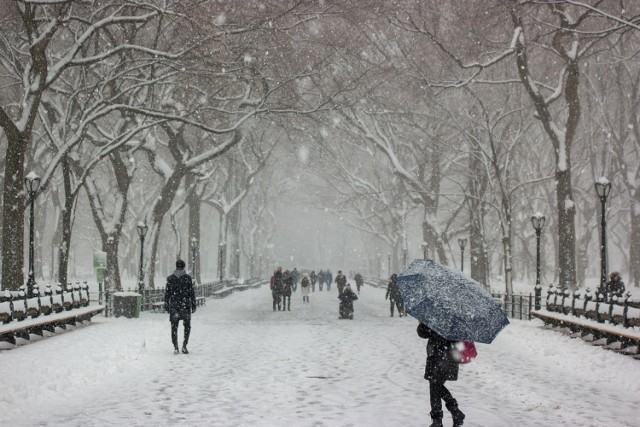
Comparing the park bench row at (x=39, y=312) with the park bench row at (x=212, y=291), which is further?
the park bench row at (x=212, y=291)

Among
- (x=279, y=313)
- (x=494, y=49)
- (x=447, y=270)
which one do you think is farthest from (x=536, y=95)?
(x=447, y=270)

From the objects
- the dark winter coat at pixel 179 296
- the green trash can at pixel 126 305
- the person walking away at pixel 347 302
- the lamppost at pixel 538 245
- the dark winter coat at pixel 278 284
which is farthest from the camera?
the dark winter coat at pixel 278 284

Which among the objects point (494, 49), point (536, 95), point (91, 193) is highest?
point (494, 49)

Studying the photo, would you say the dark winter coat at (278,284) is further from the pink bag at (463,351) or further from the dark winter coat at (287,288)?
the pink bag at (463,351)

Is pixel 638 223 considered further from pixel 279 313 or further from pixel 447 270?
pixel 447 270

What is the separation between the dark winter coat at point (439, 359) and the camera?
7.23 m

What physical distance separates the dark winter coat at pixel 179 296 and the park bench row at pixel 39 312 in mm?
3075

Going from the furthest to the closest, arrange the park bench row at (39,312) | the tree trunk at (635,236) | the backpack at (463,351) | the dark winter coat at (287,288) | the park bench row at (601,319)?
the tree trunk at (635,236) < the dark winter coat at (287,288) < the park bench row at (39,312) < the park bench row at (601,319) < the backpack at (463,351)

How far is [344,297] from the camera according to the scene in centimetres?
2403

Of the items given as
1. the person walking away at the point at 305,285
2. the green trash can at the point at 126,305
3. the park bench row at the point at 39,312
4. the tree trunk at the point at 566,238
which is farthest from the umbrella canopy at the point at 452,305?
the person walking away at the point at 305,285

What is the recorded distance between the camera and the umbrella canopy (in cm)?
672

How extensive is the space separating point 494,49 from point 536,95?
3.81 meters

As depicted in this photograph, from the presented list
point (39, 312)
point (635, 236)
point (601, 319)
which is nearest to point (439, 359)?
point (601, 319)

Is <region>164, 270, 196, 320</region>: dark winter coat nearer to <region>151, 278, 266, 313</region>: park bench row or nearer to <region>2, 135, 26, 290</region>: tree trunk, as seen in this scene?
<region>2, 135, 26, 290</region>: tree trunk
